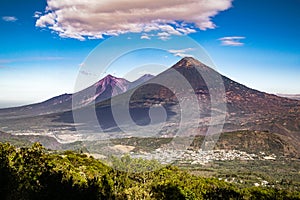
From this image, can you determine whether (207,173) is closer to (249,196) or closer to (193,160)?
(193,160)

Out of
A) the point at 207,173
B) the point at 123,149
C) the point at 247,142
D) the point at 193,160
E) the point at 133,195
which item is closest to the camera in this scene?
the point at 133,195

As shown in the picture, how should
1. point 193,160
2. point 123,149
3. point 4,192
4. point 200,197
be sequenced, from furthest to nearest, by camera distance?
1. point 123,149
2. point 193,160
3. point 200,197
4. point 4,192

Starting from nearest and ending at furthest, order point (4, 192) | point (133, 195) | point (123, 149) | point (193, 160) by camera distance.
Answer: point (4, 192)
point (133, 195)
point (193, 160)
point (123, 149)

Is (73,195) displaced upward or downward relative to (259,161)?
upward

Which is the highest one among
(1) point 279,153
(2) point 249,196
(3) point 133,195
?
(3) point 133,195

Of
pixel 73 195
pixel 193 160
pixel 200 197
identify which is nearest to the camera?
pixel 73 195

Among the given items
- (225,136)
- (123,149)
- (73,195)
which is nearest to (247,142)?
(225,136)

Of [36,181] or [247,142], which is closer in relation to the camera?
[36,181]

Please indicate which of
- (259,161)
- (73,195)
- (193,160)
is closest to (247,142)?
(259,161)

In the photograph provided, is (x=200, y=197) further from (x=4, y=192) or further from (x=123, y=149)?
(x=123, y=149)
